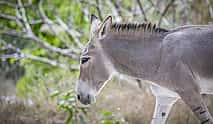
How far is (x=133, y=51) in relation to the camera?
12.7 ft

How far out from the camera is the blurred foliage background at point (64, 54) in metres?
5.02

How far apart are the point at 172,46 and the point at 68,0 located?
25.8 feet

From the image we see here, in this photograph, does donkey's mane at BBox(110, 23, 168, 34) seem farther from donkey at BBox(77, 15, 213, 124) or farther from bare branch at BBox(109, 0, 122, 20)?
bare branch at BBox(109, 0, 122, 20)

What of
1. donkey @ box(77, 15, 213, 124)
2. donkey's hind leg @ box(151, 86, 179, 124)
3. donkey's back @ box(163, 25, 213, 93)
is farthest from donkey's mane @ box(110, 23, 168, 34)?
donkey's hind leg @ box(151, 86, 179, 124)

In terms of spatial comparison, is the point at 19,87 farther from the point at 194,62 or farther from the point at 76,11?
the point at 194,62

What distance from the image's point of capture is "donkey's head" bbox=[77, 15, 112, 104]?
390cm

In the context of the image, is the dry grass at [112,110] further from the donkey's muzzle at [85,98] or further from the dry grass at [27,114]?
the donkey's muzzle at [85,98]

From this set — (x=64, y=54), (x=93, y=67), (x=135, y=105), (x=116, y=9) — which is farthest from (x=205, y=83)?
(x=64, y=54)

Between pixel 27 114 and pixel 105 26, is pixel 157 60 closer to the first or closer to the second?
pixel 105 26

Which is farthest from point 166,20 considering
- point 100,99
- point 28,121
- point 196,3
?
point 28,121

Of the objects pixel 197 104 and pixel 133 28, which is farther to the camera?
pixel 133 28

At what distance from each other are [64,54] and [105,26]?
521cm

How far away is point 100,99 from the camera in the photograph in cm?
594

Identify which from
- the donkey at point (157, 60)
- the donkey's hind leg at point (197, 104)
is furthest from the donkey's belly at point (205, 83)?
the donkey's hind leg at point (197, 104)
